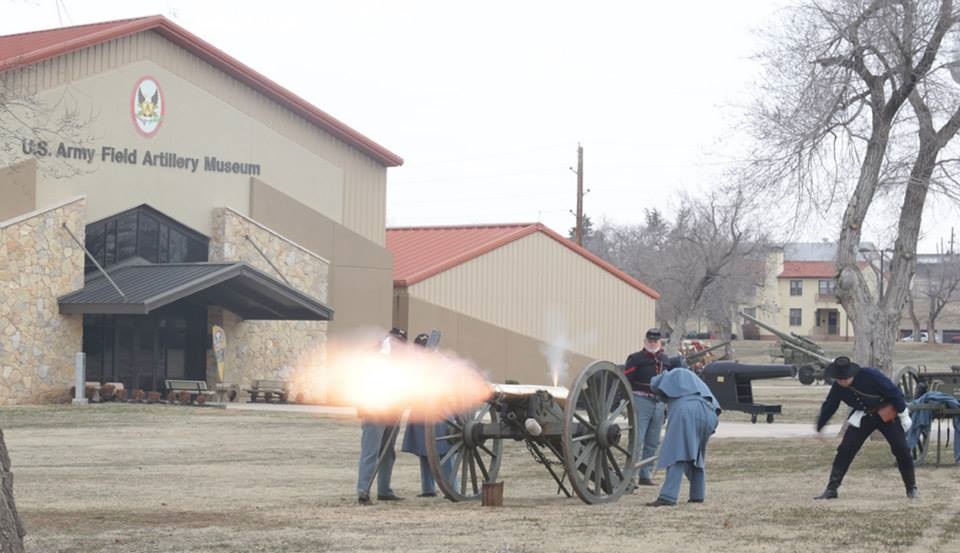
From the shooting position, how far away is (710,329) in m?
105

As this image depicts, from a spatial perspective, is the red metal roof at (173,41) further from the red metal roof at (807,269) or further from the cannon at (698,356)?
the red metal roof at (807,269)

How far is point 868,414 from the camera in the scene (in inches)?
595

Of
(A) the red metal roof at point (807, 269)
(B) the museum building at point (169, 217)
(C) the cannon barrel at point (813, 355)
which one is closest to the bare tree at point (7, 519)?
(B) the museum building at point (169, 217)

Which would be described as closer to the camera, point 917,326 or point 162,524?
point 162,524

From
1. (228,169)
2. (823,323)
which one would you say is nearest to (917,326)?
(823,323)

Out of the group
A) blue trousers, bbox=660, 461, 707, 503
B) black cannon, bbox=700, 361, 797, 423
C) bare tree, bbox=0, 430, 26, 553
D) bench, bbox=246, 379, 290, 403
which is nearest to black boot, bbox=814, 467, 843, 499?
blue trousers, bbox=660, 461, 707, 503

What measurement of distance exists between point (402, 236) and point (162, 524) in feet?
128

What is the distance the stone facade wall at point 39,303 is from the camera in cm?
3219

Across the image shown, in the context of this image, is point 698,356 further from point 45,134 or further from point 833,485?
point 833,485

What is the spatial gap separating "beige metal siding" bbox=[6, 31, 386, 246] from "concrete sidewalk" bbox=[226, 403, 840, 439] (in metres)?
5.72

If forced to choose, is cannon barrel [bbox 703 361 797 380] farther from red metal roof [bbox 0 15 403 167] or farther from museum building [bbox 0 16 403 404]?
red metal roof [bbox 0 15 403 167]

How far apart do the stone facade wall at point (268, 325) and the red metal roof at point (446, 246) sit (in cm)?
407

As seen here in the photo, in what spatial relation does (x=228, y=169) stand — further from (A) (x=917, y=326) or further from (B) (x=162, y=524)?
(A) (x=917, y=326)

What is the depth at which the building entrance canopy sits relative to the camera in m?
32.7
